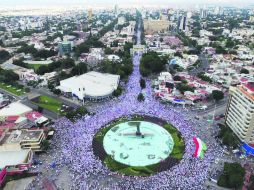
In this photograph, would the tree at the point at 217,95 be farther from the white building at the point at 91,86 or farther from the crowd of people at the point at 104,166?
the white building at the point at 91,86

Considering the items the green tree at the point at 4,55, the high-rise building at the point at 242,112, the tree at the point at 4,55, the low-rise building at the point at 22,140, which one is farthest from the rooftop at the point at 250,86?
the tree at the point at 4,55

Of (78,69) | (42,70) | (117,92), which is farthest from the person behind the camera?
(42,70)

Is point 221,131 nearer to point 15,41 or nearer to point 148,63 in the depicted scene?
point 148,63

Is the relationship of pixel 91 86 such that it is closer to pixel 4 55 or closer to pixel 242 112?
pixel 242 112

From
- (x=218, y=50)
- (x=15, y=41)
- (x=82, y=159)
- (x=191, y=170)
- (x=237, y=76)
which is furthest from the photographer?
(x=15, y=41)

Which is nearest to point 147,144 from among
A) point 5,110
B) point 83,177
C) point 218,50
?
point 83,177

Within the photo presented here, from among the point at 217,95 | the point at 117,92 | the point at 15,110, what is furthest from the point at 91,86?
the point at 217,95

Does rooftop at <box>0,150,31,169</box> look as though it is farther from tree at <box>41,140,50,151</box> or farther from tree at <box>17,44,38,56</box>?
tree at <box>17,44,38,56</box>
